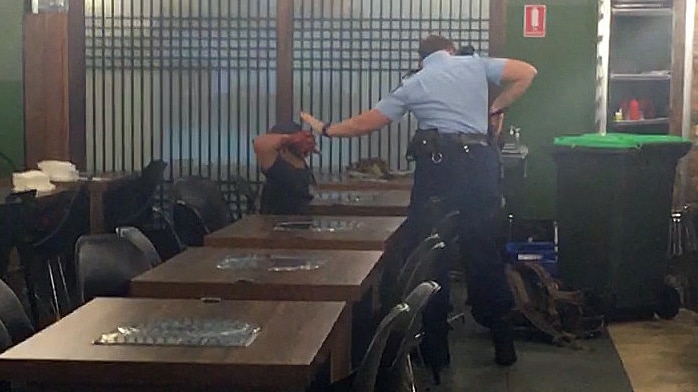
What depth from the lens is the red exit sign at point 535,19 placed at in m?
7.96

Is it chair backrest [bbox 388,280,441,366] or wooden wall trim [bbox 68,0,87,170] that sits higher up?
wooden wall trim [bbox 68,0,87,170]

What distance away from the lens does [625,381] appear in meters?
5.49

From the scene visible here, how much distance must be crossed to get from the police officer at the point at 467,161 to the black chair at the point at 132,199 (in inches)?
79.4

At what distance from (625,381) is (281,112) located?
361cm

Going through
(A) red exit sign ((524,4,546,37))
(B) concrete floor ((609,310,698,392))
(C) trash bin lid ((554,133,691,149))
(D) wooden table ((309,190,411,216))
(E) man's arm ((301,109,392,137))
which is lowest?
(B) concrete floor ((609,310,698,392))

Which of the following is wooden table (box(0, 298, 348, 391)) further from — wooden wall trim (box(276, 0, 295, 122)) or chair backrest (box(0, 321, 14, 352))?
wooden wall trim (box(276, 0, 295, 122))

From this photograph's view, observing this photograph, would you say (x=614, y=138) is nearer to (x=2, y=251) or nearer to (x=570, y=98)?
(x=570, y=98)

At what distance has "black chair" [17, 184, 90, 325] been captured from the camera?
616 centimetres

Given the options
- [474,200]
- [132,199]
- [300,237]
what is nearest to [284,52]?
[132,199]

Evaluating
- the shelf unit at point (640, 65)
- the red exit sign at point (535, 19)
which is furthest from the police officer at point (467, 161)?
the shelf unit at point (640, 65)

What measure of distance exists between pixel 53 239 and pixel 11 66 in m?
2.51

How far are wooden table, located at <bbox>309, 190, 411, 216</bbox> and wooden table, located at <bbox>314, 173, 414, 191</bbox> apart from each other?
56cm

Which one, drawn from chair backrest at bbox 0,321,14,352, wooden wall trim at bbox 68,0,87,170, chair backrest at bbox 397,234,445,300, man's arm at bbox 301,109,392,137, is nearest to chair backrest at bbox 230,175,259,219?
wooden wall trim at bbox 68,0,87,170

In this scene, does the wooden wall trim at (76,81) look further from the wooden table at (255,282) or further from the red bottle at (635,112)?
the wooden table at (255,282)
